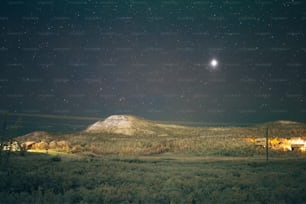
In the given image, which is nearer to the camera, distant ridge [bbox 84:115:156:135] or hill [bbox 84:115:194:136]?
hill [bbox 84:115:194:136]

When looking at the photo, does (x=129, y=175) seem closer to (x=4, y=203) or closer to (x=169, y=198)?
(x=169, y=198)

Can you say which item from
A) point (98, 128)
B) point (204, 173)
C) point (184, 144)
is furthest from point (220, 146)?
point (98, 128)

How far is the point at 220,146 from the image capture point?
55.5 m

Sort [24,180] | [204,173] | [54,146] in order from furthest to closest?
1. [54,146]
2. [204,173]
3. [24,180]

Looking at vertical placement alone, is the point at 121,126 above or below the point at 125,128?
above

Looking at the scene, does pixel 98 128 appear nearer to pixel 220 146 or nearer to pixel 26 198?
pixel 220 146

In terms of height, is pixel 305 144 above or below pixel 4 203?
above

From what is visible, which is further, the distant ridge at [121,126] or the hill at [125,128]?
the distant ridge at [121,126]

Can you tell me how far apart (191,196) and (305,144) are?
46.3 meters

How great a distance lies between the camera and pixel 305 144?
2061 inches

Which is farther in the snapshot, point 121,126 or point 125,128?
point 121,126

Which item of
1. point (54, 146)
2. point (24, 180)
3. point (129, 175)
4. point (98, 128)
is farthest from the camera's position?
point (98, 128)

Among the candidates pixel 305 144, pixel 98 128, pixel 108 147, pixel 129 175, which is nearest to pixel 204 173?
pixel 129 175

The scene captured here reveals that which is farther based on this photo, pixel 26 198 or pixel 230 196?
pixel 230 196
